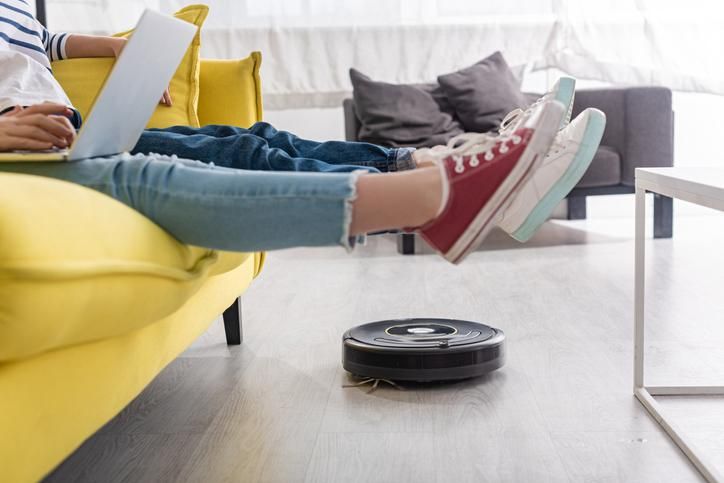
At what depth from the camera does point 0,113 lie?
1.58 meters

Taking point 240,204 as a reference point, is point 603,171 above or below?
below

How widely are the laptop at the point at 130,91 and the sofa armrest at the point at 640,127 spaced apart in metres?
3.10

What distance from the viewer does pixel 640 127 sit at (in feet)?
13.7

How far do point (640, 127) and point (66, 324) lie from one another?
3631mm

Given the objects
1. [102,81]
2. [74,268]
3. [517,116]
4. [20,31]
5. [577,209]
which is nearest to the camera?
[74,268]

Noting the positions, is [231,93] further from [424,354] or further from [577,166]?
[577,166]

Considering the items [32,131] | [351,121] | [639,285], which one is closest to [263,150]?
[32,131]

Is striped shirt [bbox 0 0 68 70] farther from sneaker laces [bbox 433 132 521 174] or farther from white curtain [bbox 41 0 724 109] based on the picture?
white curtain [bbox 41 0 724 109]

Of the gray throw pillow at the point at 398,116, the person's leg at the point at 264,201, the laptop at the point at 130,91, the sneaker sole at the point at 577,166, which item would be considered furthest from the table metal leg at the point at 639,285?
the gray throw pillow at the point at 398,116

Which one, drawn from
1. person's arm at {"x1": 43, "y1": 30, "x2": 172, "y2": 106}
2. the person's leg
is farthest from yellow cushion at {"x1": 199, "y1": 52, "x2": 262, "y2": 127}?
the person's leg

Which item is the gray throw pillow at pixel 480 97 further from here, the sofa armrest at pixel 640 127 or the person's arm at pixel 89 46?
the person's arm at pixel 89 46

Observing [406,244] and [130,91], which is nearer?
[130,91]

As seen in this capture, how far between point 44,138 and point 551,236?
3.27 m

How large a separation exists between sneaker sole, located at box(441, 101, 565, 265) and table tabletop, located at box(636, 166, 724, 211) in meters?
0.27
